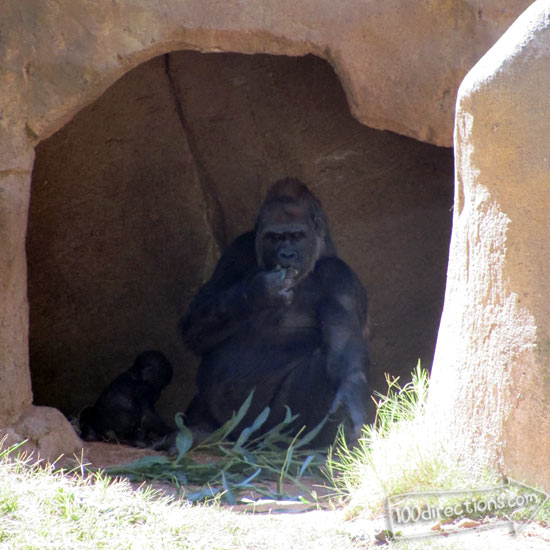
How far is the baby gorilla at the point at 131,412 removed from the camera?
199 inches

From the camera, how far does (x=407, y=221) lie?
5.79 m

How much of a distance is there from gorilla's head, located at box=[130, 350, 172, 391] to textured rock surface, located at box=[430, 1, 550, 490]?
2503 mm

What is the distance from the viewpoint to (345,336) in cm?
480

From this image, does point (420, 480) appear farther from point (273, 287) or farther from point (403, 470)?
point (273, 287)

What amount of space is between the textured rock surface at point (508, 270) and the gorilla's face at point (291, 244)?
6.67ft

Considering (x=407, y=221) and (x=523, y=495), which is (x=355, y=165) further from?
(x=523, y=495)

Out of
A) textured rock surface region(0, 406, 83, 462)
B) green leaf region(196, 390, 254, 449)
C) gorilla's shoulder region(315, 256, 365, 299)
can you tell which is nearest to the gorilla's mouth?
gorilla's shoulder region(315, 256, 365, 299)

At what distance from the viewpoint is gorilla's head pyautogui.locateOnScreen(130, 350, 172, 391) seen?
524cm

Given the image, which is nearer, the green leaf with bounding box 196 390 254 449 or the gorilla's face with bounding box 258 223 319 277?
the green leaf with bounding box 196 390 254 449

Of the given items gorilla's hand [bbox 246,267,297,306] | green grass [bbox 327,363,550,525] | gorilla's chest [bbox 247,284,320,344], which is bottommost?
green grass [bbox 327,363,550,525]

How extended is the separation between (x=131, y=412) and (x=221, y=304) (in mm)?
759

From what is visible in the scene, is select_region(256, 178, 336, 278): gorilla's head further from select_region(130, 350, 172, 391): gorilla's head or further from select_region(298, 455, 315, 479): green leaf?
select_region(298, 455, 315, 479): green leaf


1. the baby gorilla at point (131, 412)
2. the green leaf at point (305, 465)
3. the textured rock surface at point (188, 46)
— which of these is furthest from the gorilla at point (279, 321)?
the textured rock surface at point (188, 46)

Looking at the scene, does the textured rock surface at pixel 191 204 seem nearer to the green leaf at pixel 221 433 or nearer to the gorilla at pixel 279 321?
the gorilla at pixel 279 321
